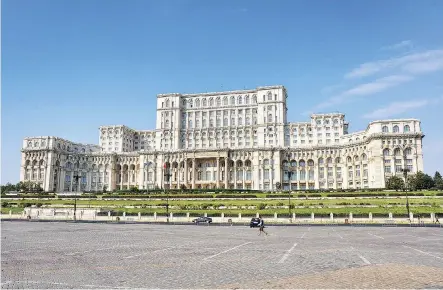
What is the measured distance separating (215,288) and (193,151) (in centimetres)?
11854

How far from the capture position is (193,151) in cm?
12938

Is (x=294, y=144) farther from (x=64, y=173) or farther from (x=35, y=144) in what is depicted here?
(x=35, y=144)

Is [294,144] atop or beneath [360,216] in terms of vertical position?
atop

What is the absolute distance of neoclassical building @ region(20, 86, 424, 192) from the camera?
4813 inches

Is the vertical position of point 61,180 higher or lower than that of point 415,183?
higher

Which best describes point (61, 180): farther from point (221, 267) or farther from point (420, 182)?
point (221, 267)

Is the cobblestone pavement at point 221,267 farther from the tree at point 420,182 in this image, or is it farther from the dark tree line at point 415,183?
the tree at point 420,182

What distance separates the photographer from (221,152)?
127188mm

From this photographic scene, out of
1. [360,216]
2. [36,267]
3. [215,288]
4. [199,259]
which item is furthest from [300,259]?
[360,216]

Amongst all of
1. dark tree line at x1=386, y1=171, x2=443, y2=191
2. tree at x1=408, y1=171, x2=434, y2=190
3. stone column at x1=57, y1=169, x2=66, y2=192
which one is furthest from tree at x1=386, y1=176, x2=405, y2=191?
stone column at x1=57, y1=169, x2=66, y2=192

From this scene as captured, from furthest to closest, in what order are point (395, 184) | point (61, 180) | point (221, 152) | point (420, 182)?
point (61, 180) < point (221, 152) < point (395, 184) < point (420, 182)

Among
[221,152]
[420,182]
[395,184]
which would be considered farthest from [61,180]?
[420,182]

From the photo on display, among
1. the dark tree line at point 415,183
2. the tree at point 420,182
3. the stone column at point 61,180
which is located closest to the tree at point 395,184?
the dark tree line at point 415,183

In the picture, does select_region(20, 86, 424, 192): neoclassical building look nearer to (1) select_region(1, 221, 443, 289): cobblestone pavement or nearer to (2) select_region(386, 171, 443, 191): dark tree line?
(2) select_region(386, 171, 443, 191): dark tree line
